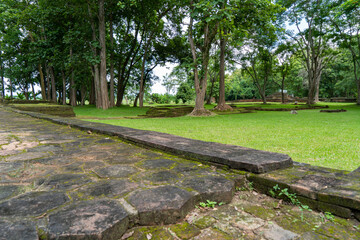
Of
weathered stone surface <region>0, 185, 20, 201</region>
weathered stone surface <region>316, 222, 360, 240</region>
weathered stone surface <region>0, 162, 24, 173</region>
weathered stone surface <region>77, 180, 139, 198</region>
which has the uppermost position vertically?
weathered stone surface <region>0, 162, 24, 173</region>

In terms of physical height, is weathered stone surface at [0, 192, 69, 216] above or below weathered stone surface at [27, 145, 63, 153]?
below

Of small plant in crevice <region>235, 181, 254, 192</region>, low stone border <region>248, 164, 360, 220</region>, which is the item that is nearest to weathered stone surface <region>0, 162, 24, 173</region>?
small plant in crevice <region>235, 181, 254, 192</region>

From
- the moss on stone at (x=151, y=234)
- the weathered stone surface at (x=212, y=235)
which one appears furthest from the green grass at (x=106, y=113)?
the weathered stone surface at (x=212, y=235)

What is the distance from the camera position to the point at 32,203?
1299 millimetres

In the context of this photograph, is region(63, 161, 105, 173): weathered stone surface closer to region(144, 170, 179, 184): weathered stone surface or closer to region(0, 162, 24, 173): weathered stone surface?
region(0, 162, 24, 173): weathered stone surface

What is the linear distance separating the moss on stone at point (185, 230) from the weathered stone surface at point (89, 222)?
0.27 m

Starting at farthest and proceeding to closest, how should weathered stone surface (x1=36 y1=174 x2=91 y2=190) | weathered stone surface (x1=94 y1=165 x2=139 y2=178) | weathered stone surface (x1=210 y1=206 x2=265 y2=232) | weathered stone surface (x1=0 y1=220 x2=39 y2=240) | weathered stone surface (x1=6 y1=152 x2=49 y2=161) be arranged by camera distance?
weathered stone surface (x1=6 y1=152 x2=49 y2=161) < weathered stone surface (x1=94 y1=165 x2=139 y2=178) < weathered stone surface (x1=36 y1=174 x2=91 y2=190) < weathered stone surface (x1=210 y1=206 x2=265 y2=232) < weathered stone surface (x1=0 y1=220 x2=39 y2=240)

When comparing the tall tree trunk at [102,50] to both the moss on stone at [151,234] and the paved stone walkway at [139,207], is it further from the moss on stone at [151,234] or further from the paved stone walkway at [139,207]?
the moss on stone at [151,234]

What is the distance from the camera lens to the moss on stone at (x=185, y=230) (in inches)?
46.1

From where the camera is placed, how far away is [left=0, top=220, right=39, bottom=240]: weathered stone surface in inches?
38.1

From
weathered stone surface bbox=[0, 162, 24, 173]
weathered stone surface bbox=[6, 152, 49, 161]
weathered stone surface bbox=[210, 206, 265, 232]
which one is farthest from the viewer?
weathered stone surface bbox=[6, 152, 49, 161]

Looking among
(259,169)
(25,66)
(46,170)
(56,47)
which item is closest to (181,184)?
(259,169)

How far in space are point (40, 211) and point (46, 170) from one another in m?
0.88

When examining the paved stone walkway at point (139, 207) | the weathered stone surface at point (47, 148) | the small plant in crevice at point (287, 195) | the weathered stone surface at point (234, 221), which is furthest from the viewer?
the weathered stone surface at point (47, 148)
